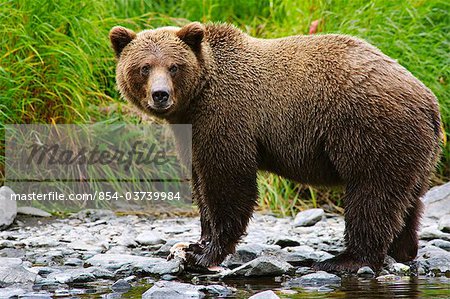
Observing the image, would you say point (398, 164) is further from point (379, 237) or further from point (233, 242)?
point (233, 242)

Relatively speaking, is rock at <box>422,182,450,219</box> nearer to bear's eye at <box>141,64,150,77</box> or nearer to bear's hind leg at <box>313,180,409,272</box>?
bear's hind leg at <box>313,180,409,272</box>

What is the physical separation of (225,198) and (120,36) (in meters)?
1.68

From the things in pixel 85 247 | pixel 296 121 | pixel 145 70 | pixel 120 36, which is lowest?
pixel 85 247

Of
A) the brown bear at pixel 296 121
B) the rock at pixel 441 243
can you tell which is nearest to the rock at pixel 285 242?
the brown bear at pixel 296 121

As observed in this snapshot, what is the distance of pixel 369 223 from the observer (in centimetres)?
638

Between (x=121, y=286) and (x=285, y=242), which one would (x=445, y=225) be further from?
(x=121, y=286)

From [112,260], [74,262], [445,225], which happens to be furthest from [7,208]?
[445,225]

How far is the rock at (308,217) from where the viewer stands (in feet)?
29.5

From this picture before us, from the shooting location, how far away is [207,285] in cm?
593

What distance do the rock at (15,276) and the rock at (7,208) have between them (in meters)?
2.50

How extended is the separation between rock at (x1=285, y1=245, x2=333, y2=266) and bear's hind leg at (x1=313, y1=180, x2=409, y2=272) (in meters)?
0.34

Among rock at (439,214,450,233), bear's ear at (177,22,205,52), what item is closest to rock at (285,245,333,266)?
rock at (439,214,450,233)

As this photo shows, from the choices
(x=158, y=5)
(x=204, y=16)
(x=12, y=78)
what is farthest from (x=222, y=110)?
(x=158, y=5)

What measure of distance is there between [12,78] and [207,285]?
4410 millimetres
